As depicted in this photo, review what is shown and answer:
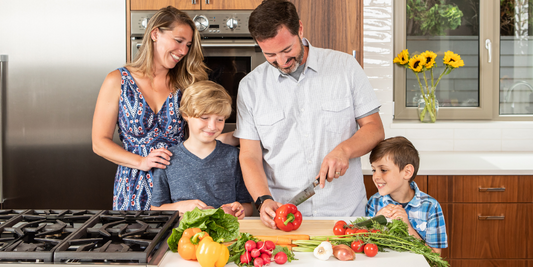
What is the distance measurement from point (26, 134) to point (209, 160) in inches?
58.3

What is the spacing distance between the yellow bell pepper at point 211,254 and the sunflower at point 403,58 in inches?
92.9

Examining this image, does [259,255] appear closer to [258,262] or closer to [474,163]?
[258,262]

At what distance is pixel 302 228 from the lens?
1.33 metres

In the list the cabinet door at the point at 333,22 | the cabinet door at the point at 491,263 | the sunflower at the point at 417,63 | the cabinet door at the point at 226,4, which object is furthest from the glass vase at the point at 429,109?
the cabinet door at the point at 226,4

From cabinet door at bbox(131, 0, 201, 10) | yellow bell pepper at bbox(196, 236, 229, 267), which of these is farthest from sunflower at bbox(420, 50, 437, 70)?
yellow bell pepper at bbox(196, 236, 229, 267)

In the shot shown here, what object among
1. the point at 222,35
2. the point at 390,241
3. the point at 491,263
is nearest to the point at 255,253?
the point at 390,241

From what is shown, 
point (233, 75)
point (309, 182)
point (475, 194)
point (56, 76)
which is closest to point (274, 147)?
point (309, 182)

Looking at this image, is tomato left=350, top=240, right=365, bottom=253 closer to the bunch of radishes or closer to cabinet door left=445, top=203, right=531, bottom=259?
the bunch of radishes

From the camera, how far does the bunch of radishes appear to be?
3.32 feet

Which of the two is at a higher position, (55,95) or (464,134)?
(55,95)

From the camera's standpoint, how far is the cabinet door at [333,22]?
252 cm

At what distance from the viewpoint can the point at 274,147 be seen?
66.8 inches

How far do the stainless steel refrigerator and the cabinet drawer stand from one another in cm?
194

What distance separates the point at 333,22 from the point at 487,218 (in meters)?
1.43
